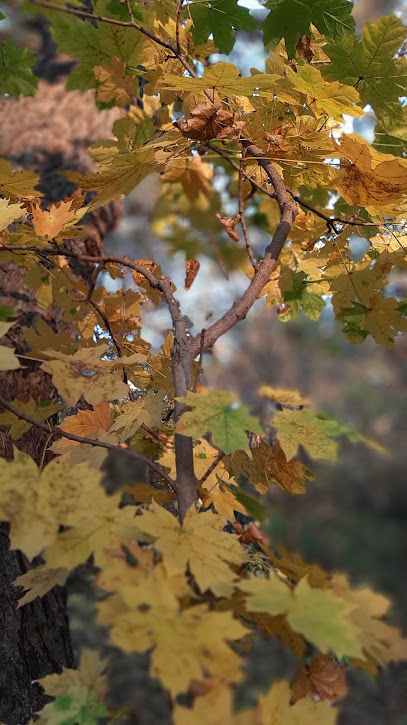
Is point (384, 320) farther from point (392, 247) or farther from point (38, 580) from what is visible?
point (38, 580)

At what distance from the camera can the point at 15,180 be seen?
39.1 inches

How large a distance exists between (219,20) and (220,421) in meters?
0.75

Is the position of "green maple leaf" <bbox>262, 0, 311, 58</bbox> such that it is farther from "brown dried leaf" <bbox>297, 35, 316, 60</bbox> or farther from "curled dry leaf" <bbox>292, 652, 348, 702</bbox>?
"curled dry leaf" <bbox>292, 652, 348, 702</bbox>

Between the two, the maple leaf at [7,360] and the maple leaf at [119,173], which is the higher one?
the maple leaf at [119,173]

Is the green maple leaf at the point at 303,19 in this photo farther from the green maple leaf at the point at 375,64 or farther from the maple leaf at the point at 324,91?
the maple leaf at the point at 324,91

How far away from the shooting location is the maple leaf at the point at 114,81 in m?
1.12

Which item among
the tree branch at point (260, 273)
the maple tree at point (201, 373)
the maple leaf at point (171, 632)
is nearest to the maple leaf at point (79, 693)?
the maple tree at point (201, 373)

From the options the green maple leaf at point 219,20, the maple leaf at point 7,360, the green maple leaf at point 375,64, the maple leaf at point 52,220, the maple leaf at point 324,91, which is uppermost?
the green maple leaf at point 219,20

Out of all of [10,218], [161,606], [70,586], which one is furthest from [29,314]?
[70,586]

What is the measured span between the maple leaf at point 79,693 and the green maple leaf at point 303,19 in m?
1.05

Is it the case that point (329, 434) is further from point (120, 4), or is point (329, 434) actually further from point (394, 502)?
point (394, 502)

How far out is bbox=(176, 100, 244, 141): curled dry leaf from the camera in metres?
0.81

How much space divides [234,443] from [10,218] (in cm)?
52

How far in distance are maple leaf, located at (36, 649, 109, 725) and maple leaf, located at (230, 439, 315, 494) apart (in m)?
0.38
